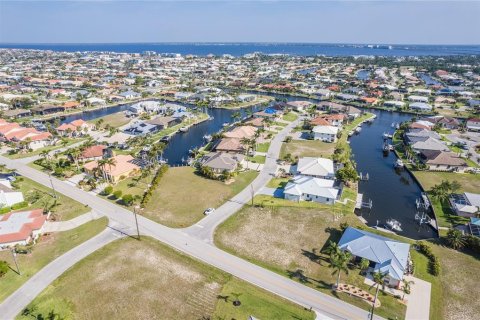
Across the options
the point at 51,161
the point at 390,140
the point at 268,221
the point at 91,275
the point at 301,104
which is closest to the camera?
the point at 91,275

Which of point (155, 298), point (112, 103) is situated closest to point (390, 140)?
point (155, 298)

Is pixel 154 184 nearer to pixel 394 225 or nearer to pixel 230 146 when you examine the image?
pixel 230 146

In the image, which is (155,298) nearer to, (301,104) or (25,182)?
(25,182)

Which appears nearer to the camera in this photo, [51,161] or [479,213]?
[479,213]

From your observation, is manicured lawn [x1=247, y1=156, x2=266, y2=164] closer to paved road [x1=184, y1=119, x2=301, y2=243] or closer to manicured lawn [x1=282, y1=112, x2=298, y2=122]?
paved road [x1=184, y1=119, x2=301, y2=243]

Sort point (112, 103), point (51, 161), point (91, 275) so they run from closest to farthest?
point (91, 275)
point (51, 161)
point (112, 103)

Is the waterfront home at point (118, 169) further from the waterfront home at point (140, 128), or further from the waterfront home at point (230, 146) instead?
the waterfront home at point (140, 128)

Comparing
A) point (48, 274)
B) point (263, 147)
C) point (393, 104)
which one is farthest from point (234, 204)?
point (393, 104)
